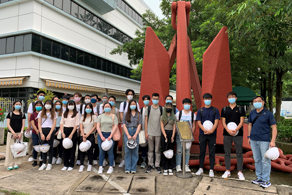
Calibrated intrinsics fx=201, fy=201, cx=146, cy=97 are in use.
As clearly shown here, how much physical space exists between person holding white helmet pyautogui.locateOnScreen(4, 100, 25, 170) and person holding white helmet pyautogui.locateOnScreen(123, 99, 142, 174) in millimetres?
2543

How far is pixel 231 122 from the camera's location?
→ 422cm

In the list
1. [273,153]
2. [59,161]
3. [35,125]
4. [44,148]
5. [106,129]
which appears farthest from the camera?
[59,161]

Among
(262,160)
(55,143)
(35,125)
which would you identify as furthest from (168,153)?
(35,125)

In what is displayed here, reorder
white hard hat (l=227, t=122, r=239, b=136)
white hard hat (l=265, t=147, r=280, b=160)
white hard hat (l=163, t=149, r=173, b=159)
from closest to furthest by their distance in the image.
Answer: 1. white hard hat (l=265, t=147, r=280, b=160)
2. white hard hat (l=227, t=122, r=239, b=136)
3. white hard hat (l=163, t=149, r=173, b=159)

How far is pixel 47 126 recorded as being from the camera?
476 cm

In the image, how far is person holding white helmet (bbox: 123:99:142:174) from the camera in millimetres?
4477

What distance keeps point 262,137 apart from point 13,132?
535 centimetres

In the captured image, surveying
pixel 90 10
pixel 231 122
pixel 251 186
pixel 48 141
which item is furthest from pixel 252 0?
pixel 90 10

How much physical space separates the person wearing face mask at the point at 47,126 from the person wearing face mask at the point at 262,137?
438 cm

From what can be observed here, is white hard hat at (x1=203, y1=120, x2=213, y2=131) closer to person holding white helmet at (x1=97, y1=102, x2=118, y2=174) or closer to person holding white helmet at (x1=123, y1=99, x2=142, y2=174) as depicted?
person holding white helmet at (x1=123, y1=99, x2=142, y2=174)

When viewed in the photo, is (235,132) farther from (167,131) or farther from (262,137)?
(167,131)

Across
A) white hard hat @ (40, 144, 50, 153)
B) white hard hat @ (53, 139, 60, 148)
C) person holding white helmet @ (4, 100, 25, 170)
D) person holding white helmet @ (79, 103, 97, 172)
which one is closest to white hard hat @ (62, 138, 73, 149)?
person holding white helmet @ (79, 103, 97, 172)

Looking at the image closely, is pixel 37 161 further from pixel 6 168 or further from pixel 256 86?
pixel 256 86

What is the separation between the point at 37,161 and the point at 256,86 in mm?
16540
